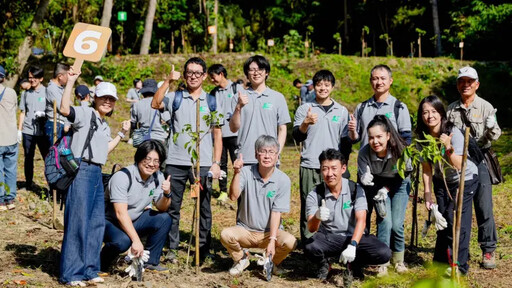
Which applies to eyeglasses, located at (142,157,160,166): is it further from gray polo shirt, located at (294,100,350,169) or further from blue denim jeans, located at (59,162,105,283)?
gray polo shirt, located at (294,100,350,169)

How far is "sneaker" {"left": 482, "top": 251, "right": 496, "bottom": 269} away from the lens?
579 cm

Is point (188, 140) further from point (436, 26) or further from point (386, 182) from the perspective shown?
point (436, 26)

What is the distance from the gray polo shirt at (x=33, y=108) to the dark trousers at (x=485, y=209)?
5.72m

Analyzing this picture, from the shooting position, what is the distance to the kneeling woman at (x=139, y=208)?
17.0 ft

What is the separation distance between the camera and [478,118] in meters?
5.71

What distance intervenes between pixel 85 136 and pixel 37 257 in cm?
167

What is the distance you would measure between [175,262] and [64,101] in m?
1.97

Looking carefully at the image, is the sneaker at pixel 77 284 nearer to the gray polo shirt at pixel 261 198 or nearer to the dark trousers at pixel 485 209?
the gray polo shirt at pixel 261 198

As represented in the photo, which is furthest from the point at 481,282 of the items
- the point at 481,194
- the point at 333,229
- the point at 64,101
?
the point at 64,101

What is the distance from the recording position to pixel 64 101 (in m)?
4.65

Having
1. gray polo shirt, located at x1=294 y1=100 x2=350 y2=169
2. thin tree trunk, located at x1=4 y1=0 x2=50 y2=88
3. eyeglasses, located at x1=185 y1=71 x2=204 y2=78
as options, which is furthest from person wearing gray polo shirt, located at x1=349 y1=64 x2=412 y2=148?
thin tree trunk, located at x1=4 y1=0 x2=50 y2=88

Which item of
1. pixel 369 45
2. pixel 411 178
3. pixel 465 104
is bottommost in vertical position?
pixel 411 178

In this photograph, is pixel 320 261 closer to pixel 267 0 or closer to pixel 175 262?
pixel 175 262

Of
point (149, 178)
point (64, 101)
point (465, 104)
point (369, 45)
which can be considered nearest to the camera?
Answer: point (64, 101)
